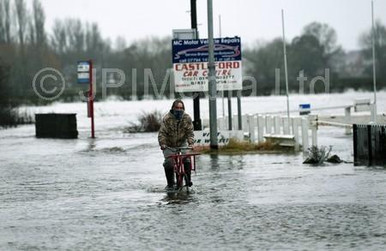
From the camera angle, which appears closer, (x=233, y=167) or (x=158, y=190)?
(x=158, y=190)

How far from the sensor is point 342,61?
431ft

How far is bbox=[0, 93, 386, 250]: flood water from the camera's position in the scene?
1094 cm

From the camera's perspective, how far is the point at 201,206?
14.1m

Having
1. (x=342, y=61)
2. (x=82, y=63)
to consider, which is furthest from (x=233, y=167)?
(x=342, y=61)

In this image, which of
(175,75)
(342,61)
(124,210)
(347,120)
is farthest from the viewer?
(342,61)

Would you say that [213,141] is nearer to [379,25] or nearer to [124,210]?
[124,210]

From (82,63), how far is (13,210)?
26.3 metres

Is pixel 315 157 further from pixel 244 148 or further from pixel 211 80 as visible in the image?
pixel 244 148

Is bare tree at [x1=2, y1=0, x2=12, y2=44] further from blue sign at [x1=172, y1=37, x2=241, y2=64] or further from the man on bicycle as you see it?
the man on bicycle

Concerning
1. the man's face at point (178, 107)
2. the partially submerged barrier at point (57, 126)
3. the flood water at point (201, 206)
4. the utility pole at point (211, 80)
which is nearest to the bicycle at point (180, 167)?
the flood water at point (201, 206)

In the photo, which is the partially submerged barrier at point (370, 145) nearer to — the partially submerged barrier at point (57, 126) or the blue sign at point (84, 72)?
the partially submerged barrier at point (57, 126)

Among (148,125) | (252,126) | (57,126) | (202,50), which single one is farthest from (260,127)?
(148,125)

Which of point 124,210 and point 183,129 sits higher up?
point 183,129

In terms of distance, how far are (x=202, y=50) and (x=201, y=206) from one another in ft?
44.8
